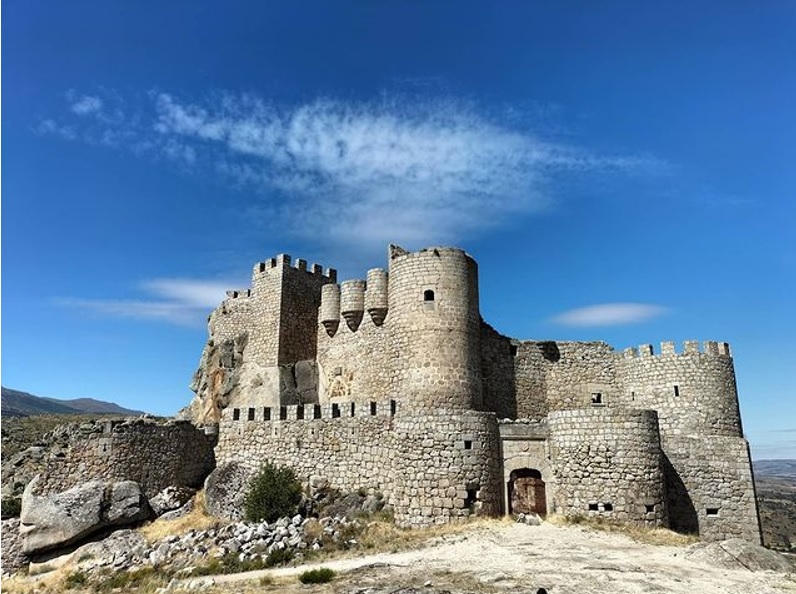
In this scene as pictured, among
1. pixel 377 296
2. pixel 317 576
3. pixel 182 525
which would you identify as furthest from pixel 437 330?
pixel 182 525

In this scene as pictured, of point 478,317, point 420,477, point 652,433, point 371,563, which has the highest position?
point 478,317

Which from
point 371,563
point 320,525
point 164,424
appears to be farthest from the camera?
point 164,424

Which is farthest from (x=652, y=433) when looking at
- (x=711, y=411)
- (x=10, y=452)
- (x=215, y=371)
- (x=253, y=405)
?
(x=10, y=452)

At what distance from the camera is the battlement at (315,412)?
20.6 metres

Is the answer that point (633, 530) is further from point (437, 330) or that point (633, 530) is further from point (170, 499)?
point (170, 499)

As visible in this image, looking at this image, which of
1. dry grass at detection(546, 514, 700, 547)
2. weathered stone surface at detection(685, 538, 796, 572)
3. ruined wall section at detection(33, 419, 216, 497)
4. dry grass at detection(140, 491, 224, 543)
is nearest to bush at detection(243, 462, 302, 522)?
dry grass at detection(140, 491, 224, 543)

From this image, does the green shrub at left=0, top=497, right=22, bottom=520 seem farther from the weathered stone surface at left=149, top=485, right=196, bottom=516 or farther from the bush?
the bush

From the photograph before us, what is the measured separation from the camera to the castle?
695 inches

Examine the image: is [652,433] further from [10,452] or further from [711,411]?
[10,452]

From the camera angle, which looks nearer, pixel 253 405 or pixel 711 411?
pixel 711 411

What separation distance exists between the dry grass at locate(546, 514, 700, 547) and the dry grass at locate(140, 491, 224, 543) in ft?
37.3

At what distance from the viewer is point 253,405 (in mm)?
26406

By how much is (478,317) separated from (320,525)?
9.81 meters

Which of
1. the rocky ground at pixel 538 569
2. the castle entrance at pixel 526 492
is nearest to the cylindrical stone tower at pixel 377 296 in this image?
the castle entrance at pixel 526 492
